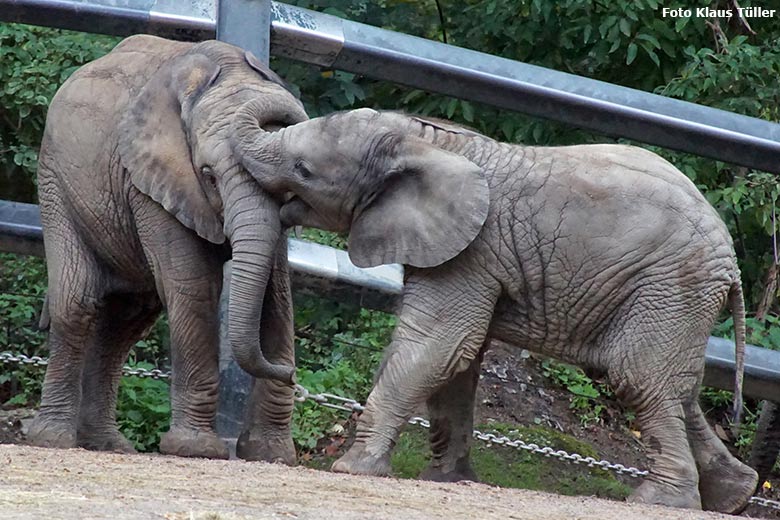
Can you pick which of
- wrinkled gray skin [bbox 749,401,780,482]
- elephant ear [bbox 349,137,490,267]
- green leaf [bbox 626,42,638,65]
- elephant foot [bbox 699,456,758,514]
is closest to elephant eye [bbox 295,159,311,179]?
elephant ear [bbox 349,137,490,267]

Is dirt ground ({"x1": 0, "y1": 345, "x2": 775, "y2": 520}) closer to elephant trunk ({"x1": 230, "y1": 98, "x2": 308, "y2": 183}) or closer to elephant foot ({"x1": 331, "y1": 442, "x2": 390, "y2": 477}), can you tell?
elephant foot ({"x1": 331, "y1": 442, "x2": 390, "y2": 477})

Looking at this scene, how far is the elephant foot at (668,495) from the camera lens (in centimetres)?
685

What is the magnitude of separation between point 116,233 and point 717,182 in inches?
186

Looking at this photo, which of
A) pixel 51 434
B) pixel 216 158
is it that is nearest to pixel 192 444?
pixel 51 434

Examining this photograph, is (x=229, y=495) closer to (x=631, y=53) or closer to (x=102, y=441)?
(x=102, y=441)

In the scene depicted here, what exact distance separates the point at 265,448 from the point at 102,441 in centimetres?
118

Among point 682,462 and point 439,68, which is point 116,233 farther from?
point 682,462

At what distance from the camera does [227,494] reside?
517cm

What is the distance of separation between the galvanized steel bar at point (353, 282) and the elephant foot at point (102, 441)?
113 cm

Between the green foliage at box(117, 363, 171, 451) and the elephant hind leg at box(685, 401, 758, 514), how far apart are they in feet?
10.8

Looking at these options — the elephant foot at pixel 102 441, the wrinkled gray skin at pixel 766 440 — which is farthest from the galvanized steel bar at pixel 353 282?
the elephant foot at pixel 102 441

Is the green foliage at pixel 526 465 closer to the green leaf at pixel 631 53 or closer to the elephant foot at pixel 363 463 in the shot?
the elephant foot at pixel 363 463

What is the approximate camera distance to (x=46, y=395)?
7684 mm

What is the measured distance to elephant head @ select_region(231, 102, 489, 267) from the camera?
686cm
